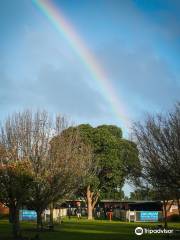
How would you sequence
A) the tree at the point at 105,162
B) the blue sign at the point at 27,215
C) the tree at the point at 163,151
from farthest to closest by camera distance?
1. the tree at the point at 105,162
2. the blue sign at the point at 27,215
3. the tree at the point at 163,151

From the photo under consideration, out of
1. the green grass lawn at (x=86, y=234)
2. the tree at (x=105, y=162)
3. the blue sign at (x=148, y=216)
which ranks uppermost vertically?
the tree at (x=105, y=162)

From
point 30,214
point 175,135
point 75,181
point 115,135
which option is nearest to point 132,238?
point 175,135

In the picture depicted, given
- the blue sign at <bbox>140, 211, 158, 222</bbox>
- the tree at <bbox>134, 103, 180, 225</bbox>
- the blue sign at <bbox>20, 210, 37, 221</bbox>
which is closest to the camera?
the tree at <bbox>134, 103, 180, 225</bbox>

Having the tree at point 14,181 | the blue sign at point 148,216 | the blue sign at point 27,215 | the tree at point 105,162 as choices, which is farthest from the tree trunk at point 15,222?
the tree at point 105,162

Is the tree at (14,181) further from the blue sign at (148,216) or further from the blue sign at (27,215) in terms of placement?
the blue sign at (148,216)

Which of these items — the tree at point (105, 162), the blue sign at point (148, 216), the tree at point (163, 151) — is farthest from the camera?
the tree at point (105, 162)

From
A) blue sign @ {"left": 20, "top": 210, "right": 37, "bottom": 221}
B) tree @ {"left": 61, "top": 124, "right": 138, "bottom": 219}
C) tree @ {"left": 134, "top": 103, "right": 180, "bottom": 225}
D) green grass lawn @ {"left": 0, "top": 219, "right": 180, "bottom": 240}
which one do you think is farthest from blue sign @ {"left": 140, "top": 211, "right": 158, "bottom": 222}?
tree @ {"left": 134, "top": 103, "right": 180, "bottom": 225}

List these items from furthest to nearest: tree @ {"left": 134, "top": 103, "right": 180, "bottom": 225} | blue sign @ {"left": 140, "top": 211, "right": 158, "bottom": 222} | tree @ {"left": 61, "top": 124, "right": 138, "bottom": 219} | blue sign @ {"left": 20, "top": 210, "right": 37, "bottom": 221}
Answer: tree @ {"left": 61, "top": 124, "right": 138, "bottom": 219}, blue sign @ {"left": 140, "top": 211, "right": 158, "bottom": 222}, blue sign @ {"left": 20, "top": 210, "right": 37, "bottom": 221}, tree @ {"left": 134, "top": 103, "right": 180, "bottom": 225}

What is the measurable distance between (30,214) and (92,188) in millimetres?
20257

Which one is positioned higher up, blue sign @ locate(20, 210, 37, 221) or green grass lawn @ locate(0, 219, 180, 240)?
blue sign @ locate(20, 210, 37, 221)

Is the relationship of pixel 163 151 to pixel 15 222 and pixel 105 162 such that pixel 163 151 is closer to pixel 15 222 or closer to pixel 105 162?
pixel 15 222

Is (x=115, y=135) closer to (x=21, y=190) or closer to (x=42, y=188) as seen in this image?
(x=42, y=188)

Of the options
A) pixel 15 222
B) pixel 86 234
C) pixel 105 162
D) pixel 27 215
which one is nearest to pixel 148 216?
pixel 27 215

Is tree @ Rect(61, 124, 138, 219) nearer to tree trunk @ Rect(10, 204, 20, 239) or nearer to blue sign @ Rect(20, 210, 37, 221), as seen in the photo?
blue sign @ Rect(20, 210, 37, 221)
